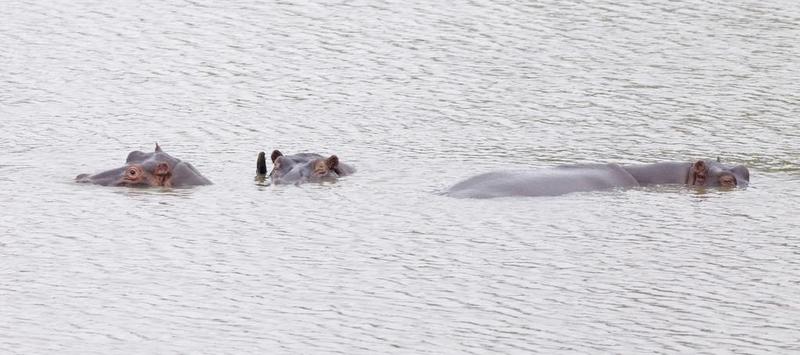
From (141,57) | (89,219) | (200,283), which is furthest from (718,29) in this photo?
(200,283)

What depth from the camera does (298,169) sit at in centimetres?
1525

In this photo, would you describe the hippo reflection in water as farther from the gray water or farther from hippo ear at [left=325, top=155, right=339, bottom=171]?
hippo ear at [left=325, top=155, right=339, bottom=171]

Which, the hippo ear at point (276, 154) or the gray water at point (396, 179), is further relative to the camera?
the hippo ear at point (276, 154)

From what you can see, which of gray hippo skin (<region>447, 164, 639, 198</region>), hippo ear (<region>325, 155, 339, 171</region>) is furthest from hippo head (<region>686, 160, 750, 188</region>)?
hippo ear (<region>325, 155, 339, 171</region>)

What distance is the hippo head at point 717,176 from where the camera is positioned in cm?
1506

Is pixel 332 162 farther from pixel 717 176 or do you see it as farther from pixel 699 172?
pixel 717 176

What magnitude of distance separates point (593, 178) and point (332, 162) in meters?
2.31

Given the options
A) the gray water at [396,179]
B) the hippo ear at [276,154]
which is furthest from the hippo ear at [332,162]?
the hippo ear at [276,154]

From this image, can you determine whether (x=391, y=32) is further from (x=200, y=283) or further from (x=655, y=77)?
(x=200, y=283)

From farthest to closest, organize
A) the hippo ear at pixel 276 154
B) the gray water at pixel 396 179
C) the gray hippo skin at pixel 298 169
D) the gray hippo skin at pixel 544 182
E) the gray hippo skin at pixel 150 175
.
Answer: the hippo ear at pixel 276 154 < the gray hippo skin at pixel 298 169 < the gray hippo skin at pixel 150 175 < the gray hippo skin at pixel 544 182 < the gray water at pixel 396 179

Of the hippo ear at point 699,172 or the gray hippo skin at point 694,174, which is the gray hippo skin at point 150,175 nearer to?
the gray hippo skin at point 694,174

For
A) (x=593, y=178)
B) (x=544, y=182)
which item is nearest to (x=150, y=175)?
(x=544, y=182)

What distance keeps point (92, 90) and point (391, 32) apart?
4789 mm

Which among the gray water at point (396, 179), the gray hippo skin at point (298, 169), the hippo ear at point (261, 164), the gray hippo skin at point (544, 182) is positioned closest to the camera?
the gray water at point (396, 179)
